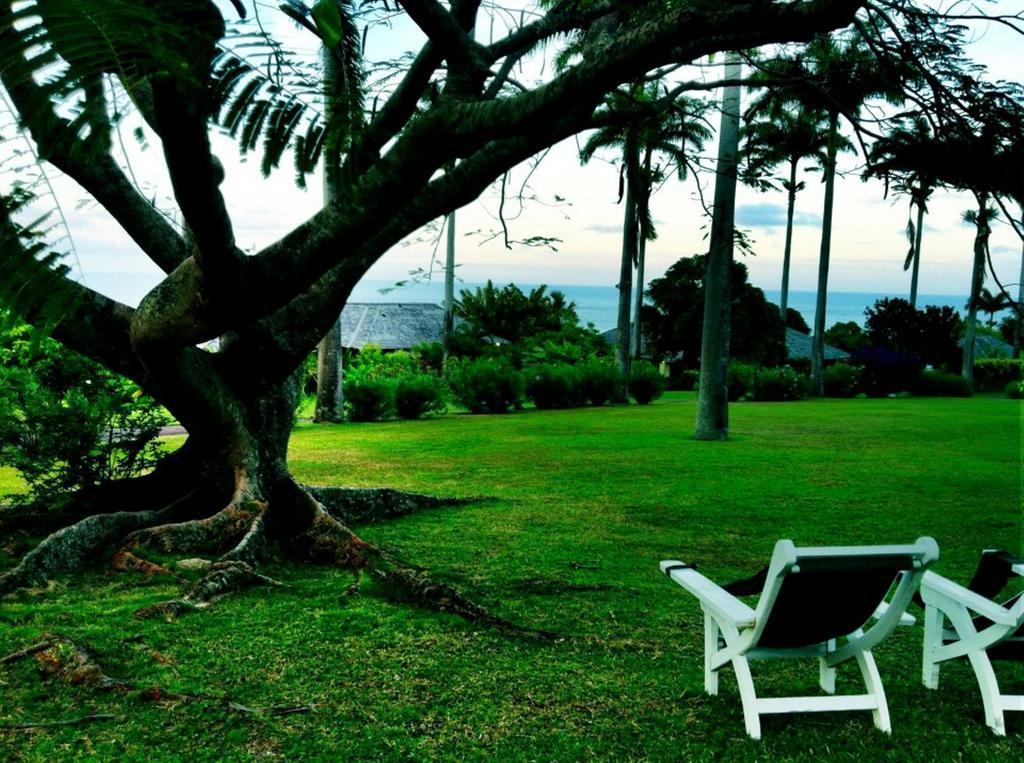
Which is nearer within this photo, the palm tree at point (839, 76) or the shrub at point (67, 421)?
the palm tree at point (839, 76)

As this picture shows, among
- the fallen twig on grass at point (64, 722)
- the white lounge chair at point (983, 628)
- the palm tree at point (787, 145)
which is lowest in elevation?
the fallen twig on grass at point (64, 722)

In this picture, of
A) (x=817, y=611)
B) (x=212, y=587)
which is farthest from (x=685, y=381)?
(x=817, y=611)

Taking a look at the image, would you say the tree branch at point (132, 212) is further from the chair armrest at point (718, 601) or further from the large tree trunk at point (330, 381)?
the large tree trunk at point (330, 381)

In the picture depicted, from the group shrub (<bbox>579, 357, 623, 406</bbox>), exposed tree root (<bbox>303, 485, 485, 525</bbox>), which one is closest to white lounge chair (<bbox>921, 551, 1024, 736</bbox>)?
exposed tree root (<bbox>303, 485, 485, 525</bbox>)

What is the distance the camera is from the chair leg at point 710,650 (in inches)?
203

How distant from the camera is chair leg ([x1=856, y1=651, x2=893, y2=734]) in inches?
184

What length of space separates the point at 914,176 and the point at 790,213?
55.0 meters

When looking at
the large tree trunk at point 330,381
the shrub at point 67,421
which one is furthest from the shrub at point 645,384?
the shrub at point 67,421

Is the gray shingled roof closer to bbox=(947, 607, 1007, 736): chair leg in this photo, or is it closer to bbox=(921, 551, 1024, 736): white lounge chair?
bbox=(921, 551, 1024, 736): white lounge chair

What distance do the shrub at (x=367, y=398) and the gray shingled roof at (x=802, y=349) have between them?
1575 inches

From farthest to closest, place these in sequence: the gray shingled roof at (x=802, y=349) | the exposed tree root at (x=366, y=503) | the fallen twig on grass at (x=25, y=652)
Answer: the gray shingled roof at (x=802, y=349) < the exposed tree root at (x=366, y=503) < the fallen twig on grass at (x=25, y=652)

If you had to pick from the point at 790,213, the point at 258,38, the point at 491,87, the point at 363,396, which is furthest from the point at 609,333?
the point at 258,38

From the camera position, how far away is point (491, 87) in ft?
29.2

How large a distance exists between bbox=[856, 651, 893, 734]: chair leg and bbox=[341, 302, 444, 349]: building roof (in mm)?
51755
